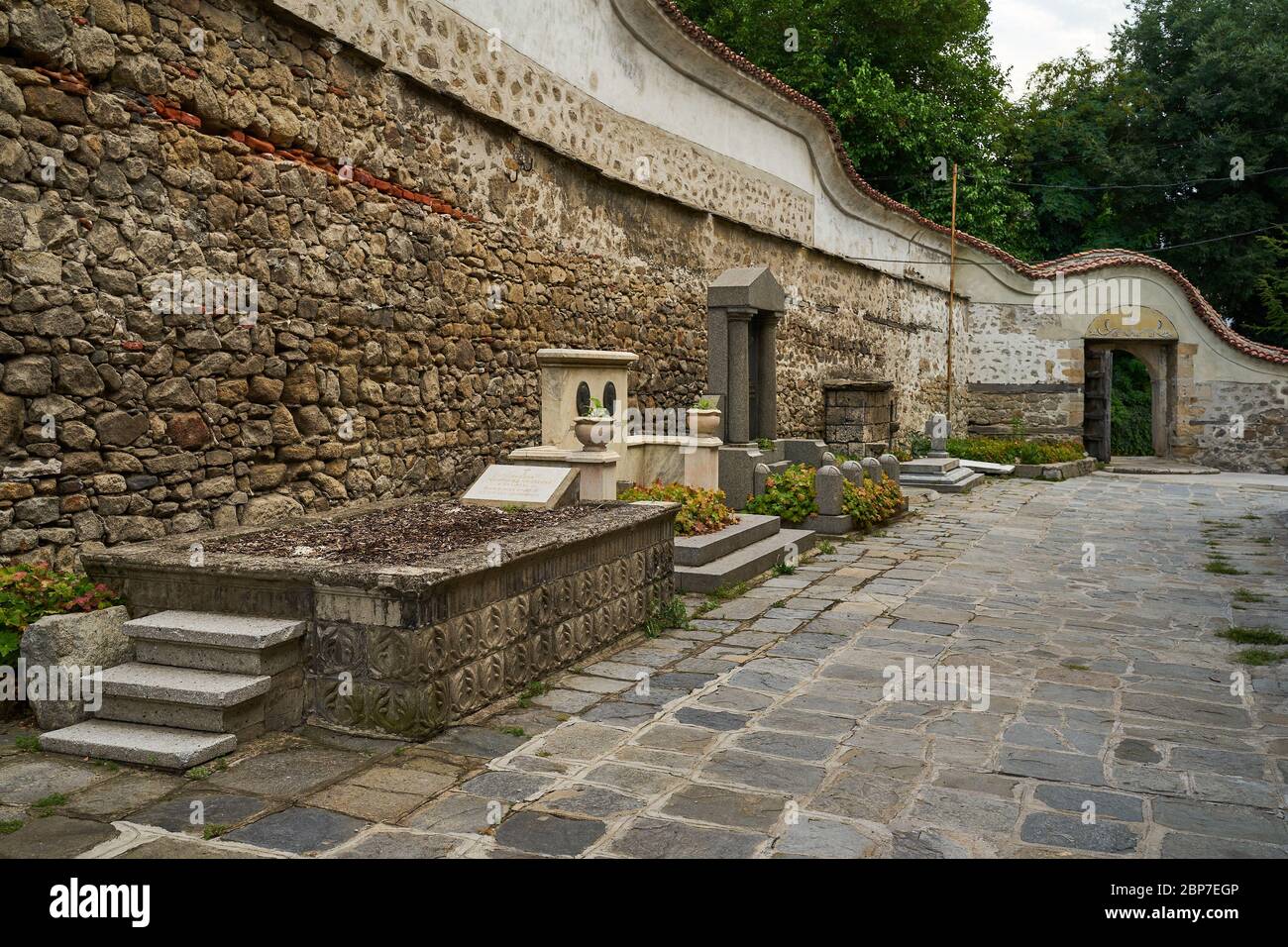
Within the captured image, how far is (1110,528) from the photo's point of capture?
11820 mm

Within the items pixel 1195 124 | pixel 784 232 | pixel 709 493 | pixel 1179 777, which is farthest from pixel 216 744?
pixel 1195 124

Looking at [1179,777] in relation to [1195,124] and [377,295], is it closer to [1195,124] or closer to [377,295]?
[377,295]

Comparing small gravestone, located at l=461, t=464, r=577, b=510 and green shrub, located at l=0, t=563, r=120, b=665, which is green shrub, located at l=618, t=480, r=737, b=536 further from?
green shrub, located at l=0, t=563, r=120, b=665

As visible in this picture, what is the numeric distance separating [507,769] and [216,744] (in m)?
1.17

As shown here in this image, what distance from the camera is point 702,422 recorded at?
10375 mm

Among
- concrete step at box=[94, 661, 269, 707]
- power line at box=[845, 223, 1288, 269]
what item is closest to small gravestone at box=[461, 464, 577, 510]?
concrete step at box=[94, 661, 269, 707]

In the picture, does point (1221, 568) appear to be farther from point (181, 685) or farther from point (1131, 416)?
point (1131, 416)

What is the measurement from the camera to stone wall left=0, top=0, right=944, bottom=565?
526cm

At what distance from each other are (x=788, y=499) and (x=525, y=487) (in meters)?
4.40

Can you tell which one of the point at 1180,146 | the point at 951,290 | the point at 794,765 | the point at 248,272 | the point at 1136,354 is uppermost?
the point at 1180,146

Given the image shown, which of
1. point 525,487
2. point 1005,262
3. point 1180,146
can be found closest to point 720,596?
point 525,487

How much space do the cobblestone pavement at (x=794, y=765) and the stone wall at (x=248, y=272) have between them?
209 centimetres

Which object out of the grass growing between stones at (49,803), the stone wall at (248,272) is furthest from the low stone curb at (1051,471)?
the grass growing between stones at (49,803)

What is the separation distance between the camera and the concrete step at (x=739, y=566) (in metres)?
7.70
